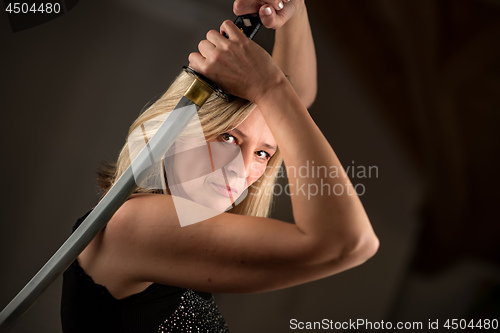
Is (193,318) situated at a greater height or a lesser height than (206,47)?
lesser

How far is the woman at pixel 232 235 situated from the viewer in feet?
0.90

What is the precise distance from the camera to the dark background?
1.73 feet

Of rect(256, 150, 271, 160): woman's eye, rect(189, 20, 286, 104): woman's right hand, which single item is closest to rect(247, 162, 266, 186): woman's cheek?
rect(256, 150, 271, 160): woman's eye

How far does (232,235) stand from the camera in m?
0.28

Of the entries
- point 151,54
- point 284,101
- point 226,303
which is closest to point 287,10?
point 284,101

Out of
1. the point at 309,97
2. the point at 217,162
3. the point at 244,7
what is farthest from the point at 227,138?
the point at 309,97

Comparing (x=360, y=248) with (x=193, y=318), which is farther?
(x=193, y=318)

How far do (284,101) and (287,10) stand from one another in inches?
4.8

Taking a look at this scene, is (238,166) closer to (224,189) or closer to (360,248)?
(224,189)

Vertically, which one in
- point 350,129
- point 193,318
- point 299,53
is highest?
point 299,53

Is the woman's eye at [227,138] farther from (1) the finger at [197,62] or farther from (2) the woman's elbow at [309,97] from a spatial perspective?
(2) the woman's elbow at [309,97]

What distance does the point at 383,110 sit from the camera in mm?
629

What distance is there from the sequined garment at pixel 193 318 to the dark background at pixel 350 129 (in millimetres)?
180

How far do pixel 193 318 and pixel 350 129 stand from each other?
37cm
